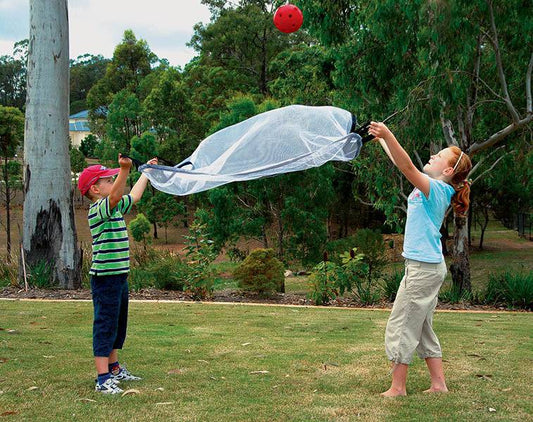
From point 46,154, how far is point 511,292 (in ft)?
28.3

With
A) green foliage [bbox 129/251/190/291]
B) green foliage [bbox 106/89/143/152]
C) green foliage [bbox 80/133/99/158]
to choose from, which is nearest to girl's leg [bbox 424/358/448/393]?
green foliage [bbox 129/251/190/291]

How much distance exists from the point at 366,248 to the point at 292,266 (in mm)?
9381

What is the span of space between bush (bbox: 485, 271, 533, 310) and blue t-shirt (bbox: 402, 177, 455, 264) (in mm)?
7573

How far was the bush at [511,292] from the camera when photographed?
1141 centimetres

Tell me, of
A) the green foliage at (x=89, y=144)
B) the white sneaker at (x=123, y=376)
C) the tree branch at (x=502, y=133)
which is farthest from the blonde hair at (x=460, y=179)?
the green foliage at (x=89, y=144)

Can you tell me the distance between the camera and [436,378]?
477cm

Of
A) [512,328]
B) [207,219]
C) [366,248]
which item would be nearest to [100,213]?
[512,328]

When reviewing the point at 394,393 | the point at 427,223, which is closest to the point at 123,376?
the point at 394,393

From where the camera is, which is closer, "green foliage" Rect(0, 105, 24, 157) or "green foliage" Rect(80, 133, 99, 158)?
"green foliage" Rect(0, 105, 24, 157)

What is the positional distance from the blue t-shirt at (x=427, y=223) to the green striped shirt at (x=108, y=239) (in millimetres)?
2100

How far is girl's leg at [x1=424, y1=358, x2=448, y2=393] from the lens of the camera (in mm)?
4754

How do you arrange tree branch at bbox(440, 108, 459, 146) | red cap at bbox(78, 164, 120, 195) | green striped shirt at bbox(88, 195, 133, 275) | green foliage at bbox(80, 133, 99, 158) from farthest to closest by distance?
1. green foliage at bbox(80, 133, 99, 158)
2. tree branch at bbox(440, 108, 459, 146)
3. red cap at bbox(78, 164, 120, 195)
4. green striped shirt at bbox(88, 195, 133, 275)

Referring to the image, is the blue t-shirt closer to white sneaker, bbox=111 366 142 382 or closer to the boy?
the boy

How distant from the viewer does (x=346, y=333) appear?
743 cm
